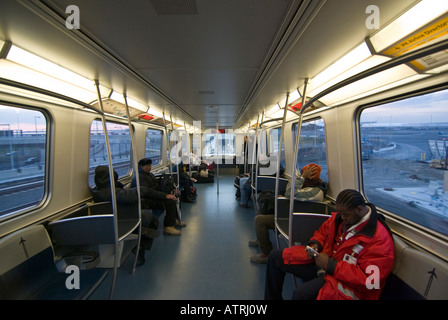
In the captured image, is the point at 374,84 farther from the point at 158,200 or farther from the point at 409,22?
the point at 158,200

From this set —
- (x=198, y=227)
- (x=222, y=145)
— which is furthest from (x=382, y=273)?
(x=222, y=145)

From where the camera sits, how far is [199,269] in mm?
2709

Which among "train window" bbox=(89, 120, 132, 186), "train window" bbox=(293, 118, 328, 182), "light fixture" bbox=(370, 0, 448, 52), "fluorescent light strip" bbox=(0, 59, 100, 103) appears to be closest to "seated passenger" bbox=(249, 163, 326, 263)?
"train window" bbox=(293, 118, 328, 182)

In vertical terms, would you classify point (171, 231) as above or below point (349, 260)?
below

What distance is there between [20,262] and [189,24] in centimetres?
239

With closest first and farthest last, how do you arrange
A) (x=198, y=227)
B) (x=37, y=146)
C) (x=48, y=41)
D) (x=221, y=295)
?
(x=48, y=41) < (x=221, y=295) < (x=37, y=146) < (x=198, y=227)

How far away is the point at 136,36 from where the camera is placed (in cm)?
144

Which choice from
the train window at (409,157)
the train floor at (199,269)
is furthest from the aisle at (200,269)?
the train window at (409,157)

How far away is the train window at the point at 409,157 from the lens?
5.58 feet

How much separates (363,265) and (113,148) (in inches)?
201

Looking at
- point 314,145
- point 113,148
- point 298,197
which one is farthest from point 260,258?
point 113,148

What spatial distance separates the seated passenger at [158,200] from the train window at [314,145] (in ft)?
9.74

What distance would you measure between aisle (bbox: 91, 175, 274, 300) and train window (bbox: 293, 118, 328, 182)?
1919 millimetres
